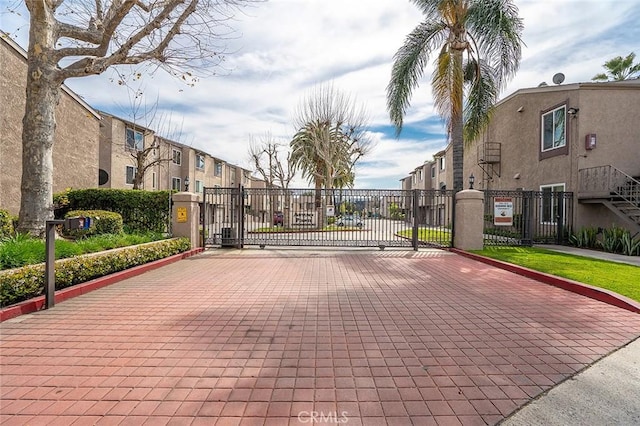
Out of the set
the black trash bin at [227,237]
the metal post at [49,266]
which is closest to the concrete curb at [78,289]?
the metal post at [49,266]

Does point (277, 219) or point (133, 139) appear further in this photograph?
point (133, 139)

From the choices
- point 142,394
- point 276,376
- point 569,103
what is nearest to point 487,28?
point 569,103

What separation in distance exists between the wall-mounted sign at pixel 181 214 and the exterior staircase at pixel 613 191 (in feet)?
52.9

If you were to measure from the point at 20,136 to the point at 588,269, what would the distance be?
20338 millimetres

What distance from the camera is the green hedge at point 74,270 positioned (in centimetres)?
481

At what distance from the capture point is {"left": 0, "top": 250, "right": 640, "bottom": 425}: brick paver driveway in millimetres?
2627

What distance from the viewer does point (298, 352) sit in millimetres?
3623

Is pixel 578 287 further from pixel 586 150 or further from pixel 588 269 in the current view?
pixel 586 150

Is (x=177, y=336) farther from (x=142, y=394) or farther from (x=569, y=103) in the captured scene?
(x=569, y=103)

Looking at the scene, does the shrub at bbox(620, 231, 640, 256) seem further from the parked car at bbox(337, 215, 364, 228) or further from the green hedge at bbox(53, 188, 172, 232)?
the green hedge at bbox(53, 188, 172, 232)

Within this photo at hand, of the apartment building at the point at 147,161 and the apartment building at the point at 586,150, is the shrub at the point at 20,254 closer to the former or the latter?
the apartment building at the point at 147,161

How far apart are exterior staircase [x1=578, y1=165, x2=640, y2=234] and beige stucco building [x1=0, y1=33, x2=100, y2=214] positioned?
2080 cm

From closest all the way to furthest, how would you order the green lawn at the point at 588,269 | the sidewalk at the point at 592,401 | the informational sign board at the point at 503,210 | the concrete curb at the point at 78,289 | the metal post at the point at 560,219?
the sidewalk at the point at 592,401, the concrete curb at the point at 78,289, the green lawn at the point at 588,269, the informational sign board at the point at 503,210, the metal post at the point at 560,219

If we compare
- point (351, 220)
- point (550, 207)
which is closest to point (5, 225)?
point (351, 220)
